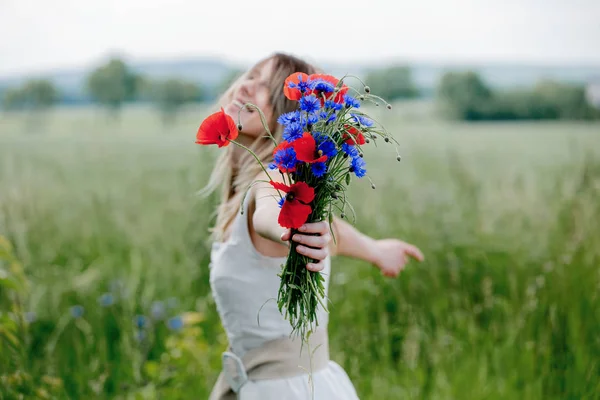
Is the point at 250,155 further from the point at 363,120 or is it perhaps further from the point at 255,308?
the point at 363,120

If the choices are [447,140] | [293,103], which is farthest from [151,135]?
[293,103]

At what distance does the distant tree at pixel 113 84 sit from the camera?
348 inches

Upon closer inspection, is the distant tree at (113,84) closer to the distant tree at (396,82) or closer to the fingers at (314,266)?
the distant tree at (396,82)

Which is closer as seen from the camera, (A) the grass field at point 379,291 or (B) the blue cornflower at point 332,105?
(B) the blue cornflower at point 332,105

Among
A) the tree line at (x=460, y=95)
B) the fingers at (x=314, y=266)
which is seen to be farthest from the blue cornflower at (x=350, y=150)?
the tree line at (x=460, y=95)

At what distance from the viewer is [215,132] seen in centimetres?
107

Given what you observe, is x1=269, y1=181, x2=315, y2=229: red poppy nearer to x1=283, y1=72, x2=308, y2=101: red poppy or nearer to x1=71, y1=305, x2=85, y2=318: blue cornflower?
x1=283, y1=72, x2=308, y2=101: red poppy

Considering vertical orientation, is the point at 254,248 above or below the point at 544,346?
above

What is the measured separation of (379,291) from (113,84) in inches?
300

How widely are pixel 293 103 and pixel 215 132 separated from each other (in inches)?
27.4

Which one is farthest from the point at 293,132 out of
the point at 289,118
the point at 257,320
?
the point at 257,320

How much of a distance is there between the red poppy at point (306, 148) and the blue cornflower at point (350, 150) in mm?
60

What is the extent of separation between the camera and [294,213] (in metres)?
1.05

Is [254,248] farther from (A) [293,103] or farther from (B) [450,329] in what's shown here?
(B) [450,329]
